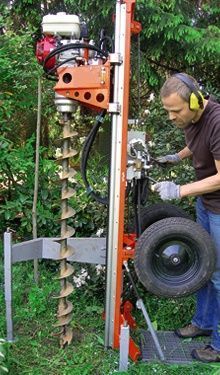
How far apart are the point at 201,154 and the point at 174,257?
65 centimetres

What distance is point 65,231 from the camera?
9.90 feet

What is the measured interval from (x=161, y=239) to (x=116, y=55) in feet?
3.57

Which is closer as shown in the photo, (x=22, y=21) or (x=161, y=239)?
(x=161, y=239)

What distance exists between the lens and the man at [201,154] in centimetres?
269

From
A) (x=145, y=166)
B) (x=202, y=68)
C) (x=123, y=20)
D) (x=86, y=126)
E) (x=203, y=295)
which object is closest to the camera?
(x=123, y=20)

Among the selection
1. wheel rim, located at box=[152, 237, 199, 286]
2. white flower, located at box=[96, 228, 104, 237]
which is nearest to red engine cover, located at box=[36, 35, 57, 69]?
wheel rim, located at box=[152, 237, 199, 286]

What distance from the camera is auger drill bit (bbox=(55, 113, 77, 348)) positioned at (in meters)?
2.93

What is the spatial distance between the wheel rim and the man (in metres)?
0.17

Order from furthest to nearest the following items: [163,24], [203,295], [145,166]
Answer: [163,24], [203,295], [145,166]

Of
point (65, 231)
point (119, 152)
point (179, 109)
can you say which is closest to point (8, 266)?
point (65, 231)

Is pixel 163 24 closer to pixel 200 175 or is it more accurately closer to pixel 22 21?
pixel 22 21

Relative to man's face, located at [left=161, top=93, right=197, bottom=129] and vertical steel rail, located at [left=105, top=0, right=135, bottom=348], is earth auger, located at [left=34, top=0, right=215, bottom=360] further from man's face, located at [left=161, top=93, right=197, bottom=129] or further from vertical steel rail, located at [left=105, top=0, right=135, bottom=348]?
man's face, located at [left=161, top=93, right=197, bottom=129]

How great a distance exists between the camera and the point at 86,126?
5633 mm

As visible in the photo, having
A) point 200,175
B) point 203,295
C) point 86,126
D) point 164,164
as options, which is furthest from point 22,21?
point 203,295
